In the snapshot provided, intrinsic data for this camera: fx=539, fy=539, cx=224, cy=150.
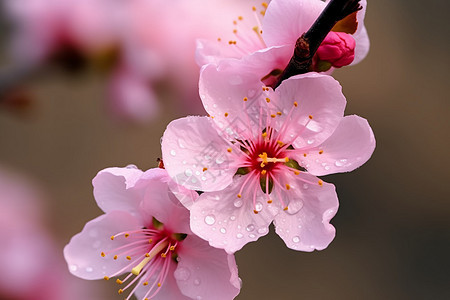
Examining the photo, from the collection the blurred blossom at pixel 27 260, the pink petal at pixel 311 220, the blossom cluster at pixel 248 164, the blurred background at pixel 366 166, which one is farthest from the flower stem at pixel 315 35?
the blurred background at pixel 366 166

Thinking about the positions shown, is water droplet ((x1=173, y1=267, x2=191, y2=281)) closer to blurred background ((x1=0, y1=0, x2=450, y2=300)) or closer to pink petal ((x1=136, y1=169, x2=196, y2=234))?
pink petal ((x1=136, y1=169, x2=196, y2=234))

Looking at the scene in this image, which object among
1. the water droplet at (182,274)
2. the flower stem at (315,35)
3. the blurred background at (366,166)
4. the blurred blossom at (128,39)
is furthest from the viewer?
the blurred background at (366,166)

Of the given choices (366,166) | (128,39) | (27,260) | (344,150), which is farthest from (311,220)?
(366,166)

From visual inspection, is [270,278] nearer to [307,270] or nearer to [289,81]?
[307,270]

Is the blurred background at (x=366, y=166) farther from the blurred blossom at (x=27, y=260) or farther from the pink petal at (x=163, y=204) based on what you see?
the pink petal at (x=163, y=204)

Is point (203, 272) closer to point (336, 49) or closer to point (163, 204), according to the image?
point (163, 204)

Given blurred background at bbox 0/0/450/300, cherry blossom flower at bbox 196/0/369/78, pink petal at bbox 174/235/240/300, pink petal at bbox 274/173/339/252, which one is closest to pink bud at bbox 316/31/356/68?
cherry blossom flower at bbox 196/0/369/78

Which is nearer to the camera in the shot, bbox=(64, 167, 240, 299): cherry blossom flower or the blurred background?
bbox=(64, 167, 240, 299): cherry blossom flower
